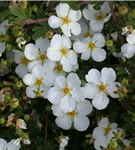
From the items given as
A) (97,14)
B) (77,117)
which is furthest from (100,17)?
(77,117)

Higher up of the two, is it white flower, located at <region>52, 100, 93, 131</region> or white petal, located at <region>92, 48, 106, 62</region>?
white petal, located at <region>92, 48, 106, 62</region>

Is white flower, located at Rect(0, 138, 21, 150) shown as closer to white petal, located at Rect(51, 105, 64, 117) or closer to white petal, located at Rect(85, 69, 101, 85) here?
white petal, located at Rect(51, 105, 64, 117)

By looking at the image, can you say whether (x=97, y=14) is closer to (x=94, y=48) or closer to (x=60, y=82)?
(x=94, y=48)

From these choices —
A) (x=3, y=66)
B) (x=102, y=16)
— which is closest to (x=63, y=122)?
(x=3, y=66)

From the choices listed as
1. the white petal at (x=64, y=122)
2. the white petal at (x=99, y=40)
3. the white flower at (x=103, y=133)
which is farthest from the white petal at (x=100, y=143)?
the white petal at (x=99, y=40)

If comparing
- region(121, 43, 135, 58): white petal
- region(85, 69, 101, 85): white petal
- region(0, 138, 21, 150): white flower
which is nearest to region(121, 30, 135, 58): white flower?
region(121, 43, 135, 58): white petal
